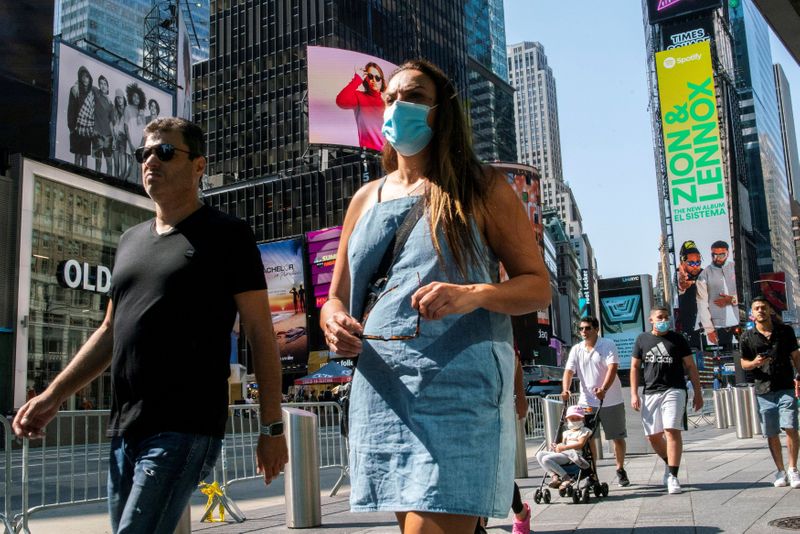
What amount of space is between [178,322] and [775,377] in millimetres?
7123

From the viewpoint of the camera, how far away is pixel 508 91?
121000mm

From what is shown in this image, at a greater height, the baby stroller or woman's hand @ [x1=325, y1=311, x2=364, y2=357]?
woman's hand @ [x1=325, y1=311, x2=364, y2=357]

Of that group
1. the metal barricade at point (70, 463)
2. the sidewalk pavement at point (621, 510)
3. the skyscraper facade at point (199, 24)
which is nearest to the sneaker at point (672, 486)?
the sidewalk pavement at point (621, 510)

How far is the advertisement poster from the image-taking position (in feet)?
200

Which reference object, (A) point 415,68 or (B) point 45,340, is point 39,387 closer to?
(B) point 45,340

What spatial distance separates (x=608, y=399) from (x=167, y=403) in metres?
7.92

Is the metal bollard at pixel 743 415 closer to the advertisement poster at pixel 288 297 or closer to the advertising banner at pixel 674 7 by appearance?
the advertisement poster at pixel 288 297

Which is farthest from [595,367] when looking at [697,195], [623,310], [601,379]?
[697,195]

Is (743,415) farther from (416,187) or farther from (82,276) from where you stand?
(82,276)

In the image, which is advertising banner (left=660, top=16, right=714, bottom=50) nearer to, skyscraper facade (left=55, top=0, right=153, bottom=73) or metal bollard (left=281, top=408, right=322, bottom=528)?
skyscraper facade (left=55, top=0, right=153, bottom=73)

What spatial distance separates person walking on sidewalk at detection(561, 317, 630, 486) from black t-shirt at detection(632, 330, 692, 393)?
55cm

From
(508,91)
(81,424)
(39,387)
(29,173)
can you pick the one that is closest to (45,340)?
(39,387)

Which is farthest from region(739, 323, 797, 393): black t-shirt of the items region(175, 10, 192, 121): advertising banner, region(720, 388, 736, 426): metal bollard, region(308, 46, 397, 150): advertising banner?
region(308, 46, 397, 150): advertising banner

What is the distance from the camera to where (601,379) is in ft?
30.5
